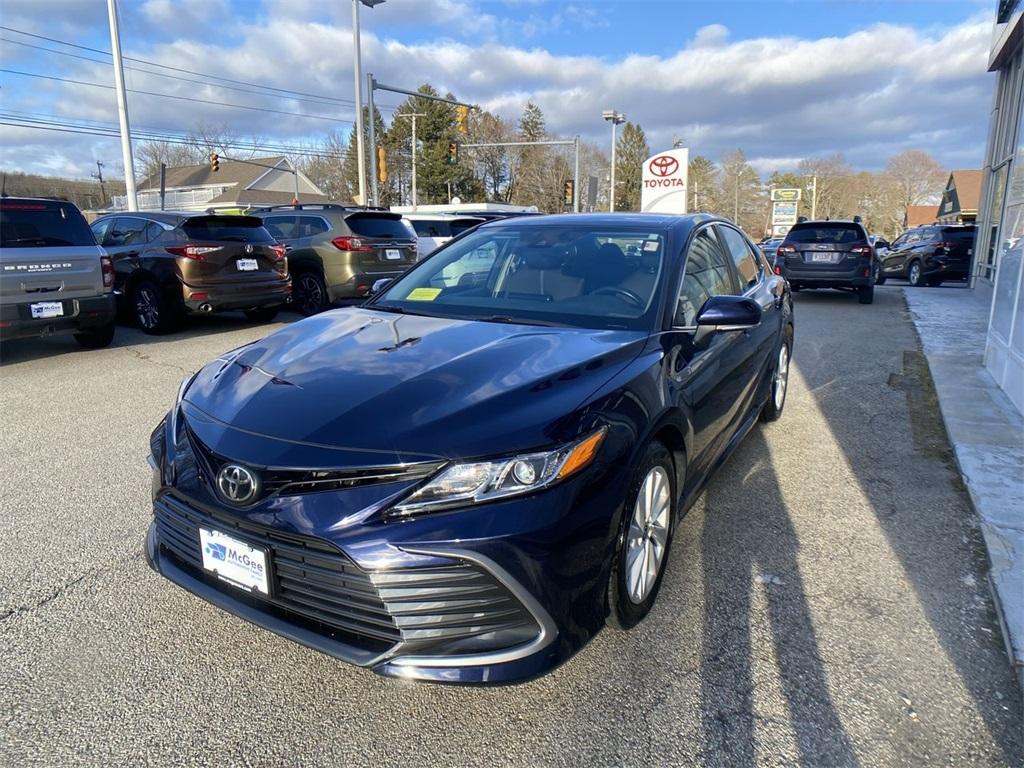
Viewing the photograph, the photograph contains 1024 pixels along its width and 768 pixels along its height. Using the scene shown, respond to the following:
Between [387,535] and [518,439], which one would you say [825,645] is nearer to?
[518,439]

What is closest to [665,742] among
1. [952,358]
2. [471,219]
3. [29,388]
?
[29,388]

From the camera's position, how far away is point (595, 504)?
2133 mm

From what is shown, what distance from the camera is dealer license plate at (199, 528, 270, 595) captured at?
2092 millimetres

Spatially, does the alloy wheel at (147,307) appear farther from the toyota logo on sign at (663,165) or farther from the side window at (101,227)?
the toyota logo on sign at (663,165)

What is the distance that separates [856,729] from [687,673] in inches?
21.4

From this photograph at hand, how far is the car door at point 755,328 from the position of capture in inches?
156

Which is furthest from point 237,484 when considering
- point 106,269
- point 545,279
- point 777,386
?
point 106,269

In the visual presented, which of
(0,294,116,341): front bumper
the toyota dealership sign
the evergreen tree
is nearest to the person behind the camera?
(0,294,116,341): front bumper

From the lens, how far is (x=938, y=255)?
1875 cm

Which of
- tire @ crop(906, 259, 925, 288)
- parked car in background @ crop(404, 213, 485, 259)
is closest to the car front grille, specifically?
parked car in background @ crop(404, 213, 485, 259)

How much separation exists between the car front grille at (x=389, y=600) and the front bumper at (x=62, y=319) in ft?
21.4

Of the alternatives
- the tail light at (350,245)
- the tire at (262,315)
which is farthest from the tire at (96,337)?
the tail light at (350,245)

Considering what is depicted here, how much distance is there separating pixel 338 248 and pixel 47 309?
423cm

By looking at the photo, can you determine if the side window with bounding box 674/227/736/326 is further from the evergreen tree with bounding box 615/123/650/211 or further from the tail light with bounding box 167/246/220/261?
the evergreen tree with bounding box 615/123/650/211
